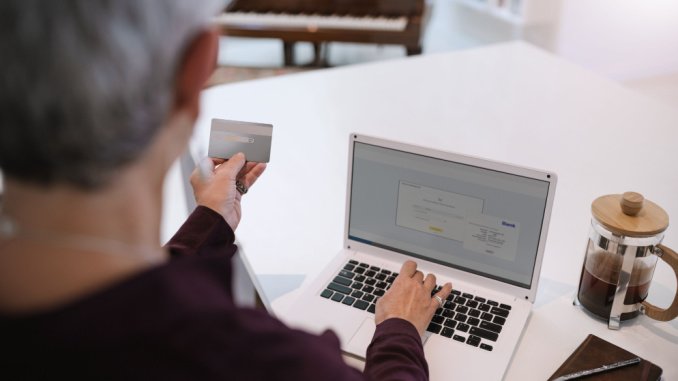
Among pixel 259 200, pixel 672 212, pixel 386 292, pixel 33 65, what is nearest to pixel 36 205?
pixel 33 65

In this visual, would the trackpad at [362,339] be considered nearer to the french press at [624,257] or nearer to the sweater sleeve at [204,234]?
the sweater sleeve at [204,234]

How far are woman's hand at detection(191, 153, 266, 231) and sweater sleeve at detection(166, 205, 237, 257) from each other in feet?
0.09

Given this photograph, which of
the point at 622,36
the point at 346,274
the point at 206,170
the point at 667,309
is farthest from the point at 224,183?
the point at 622,36

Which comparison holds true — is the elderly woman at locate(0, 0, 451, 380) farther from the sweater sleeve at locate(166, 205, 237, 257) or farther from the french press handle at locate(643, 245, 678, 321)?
the french press handle at locate(643, 245, 678, 321)

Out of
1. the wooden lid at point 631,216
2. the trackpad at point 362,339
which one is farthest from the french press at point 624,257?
the trackpad at point 362,339

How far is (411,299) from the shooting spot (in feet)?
3.28

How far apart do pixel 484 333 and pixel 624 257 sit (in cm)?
24

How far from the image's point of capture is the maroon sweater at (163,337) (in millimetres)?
496

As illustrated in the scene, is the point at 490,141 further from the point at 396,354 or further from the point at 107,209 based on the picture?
the point at 107,209

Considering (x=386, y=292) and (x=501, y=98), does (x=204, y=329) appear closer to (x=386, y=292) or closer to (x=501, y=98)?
(x=386, y=292)

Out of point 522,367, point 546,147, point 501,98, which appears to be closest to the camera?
point 522,367

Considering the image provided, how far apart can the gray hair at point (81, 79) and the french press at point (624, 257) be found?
0.76 m

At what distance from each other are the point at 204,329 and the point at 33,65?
0.23 m

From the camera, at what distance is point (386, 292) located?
1026 millimetres
